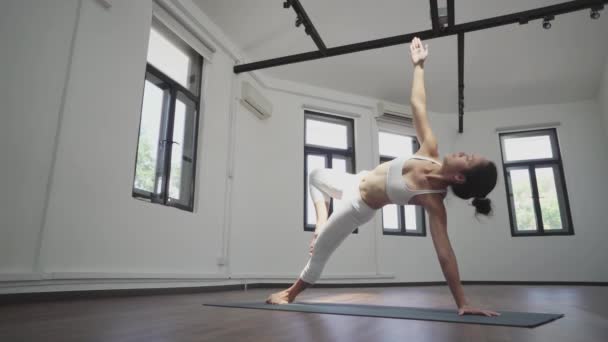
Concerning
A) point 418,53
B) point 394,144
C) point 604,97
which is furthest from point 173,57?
point 604,97

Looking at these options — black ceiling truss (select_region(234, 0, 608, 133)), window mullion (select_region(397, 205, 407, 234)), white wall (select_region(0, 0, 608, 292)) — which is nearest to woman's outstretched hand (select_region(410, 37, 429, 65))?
black ceiling truss (select_region(234, 0, 608, 133))

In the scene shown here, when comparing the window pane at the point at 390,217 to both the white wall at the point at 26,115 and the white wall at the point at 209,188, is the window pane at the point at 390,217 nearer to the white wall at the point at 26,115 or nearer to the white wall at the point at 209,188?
the white wall at the point at 209,188

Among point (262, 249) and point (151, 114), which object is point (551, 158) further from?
point (151, 114)

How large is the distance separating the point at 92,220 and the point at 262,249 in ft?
8.42

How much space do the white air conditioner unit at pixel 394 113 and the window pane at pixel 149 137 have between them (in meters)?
3.63

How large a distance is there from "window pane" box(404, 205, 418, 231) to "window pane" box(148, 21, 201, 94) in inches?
150

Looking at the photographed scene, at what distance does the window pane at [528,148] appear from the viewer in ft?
21.5

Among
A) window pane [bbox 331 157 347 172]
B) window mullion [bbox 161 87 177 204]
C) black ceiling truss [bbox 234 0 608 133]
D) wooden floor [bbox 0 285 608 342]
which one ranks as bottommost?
wooden floor [bbox 0 285 608 342]

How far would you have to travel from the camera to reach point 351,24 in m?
4.48

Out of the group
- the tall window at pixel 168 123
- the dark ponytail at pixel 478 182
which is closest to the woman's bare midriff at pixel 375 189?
the dark ponytail at pixel 478 182

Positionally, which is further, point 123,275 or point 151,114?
point 151,114

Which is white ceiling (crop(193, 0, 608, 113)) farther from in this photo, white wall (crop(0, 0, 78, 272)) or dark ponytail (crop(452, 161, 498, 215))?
dark ponytail (crop(452, 161, 498, 215))

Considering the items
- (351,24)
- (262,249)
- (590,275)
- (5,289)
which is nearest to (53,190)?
(5,289)

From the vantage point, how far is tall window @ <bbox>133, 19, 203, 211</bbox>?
348cm
